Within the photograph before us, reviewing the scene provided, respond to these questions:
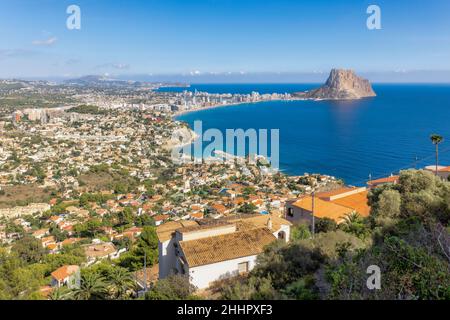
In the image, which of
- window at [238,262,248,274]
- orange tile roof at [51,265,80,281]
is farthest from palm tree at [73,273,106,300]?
orange tile roof at [51,265,80,281]

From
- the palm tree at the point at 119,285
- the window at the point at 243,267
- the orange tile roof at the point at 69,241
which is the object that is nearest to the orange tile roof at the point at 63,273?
the palm tree at the point at 119,285

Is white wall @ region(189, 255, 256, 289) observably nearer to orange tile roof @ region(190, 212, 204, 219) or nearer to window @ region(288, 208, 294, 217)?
window @ region(288, 208, 294, 217)

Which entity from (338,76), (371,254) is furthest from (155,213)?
(338,76)

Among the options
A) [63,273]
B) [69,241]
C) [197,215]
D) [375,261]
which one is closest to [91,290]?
[63,273]

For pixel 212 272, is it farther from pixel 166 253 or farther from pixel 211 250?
pixel 166 253

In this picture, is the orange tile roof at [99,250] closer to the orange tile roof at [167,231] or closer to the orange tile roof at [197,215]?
the orange tile roof at [197,215]

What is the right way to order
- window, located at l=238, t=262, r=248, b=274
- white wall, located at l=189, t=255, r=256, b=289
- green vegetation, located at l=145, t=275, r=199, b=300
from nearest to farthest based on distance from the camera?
green vegetation, located at l=145, t=275, r=199, b=300 < white wall, located at l=189, t=255, r=256, b=289 < window, located at l=238, t=262, r=248, b=274

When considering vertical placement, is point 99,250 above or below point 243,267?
below
